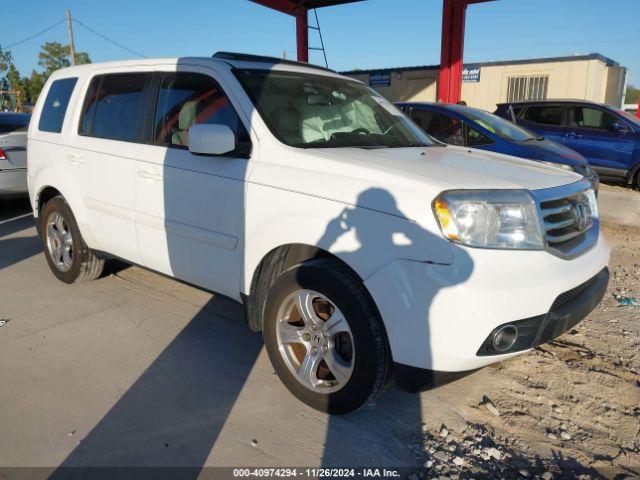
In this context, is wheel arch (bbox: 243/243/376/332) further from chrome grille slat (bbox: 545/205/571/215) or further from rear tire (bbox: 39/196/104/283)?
rear tire (bbox: 39/196/104/283)

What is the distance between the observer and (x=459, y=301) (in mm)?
2227

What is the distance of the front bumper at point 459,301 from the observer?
224cm

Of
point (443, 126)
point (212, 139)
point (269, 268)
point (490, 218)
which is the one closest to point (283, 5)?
point (443, 126)

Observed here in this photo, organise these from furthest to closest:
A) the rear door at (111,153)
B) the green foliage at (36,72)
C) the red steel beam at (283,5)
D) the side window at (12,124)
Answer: the green foliage at (36,72) → the red steel beam at (283,5) → the side window at (12,124) → the rear door at (111,153)

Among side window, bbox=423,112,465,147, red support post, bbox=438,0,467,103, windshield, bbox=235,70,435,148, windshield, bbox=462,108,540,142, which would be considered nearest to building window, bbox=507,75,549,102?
red support post, bbox=438,0,467,103

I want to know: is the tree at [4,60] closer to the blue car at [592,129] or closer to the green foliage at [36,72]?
the green foliage at [36,72]

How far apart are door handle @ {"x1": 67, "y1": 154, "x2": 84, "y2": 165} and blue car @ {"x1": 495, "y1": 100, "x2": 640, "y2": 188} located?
352 inches

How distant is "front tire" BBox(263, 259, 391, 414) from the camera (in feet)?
8.09

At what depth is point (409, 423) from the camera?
2.74 metres

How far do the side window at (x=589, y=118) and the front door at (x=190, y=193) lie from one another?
9358 millimetres

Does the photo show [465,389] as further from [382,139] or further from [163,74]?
[163,74]

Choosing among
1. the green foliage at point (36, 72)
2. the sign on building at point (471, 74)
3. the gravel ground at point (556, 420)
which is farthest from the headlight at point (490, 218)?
the green foliage at point (36, 72)

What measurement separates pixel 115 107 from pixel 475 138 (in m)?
4.87

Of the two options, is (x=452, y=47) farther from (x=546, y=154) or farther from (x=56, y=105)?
(x=56, y=105)
